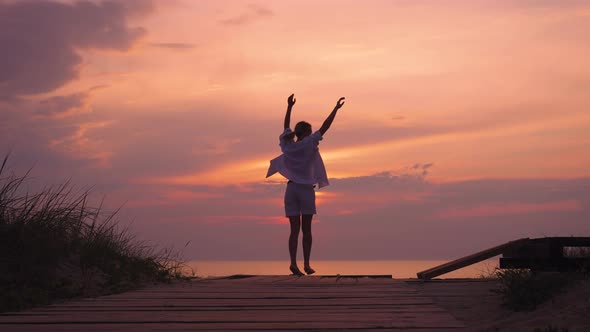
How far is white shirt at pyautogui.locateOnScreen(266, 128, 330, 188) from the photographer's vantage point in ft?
31.0

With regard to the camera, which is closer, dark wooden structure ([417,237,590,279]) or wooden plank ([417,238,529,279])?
dark wooden structure ([417,237,590,279])

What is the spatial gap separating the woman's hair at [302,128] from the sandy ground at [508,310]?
3.72 metres

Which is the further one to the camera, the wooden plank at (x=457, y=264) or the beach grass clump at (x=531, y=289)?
the wooden plank at (x=457, y=264)

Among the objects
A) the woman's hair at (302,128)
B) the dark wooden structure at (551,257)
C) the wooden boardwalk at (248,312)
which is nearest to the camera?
the wooden boardwalk at (248,312)

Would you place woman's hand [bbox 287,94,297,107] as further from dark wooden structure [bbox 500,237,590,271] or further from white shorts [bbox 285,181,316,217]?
dark wooden structure [bbox 500,237,590,271]

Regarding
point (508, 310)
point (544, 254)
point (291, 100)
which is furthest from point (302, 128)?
point (508, 310)

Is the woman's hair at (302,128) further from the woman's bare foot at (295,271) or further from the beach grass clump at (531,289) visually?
the beach grass clump at (531,289)

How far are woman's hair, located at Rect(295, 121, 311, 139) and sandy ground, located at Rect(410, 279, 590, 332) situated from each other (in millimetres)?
3715

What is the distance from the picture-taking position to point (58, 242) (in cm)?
732

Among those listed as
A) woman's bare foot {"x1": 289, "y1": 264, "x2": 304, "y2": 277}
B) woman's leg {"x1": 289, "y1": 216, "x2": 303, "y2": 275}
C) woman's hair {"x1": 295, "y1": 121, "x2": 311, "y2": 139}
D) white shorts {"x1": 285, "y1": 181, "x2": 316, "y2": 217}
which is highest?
woman's hair {"x1": 295, "y1": 121, "x2": 311, "y2": 139}

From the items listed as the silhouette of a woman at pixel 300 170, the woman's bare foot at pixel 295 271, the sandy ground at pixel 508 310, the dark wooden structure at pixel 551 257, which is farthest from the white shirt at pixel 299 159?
the dark wooden structure at pixel 551 257

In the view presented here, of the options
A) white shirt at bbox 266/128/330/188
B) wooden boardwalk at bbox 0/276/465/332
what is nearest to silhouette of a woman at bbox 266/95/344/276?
white shirt at bbox 266/128/330/188

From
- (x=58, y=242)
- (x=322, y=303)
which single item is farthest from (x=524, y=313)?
(x=58, y=242)

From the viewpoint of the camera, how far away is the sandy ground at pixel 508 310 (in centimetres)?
387
